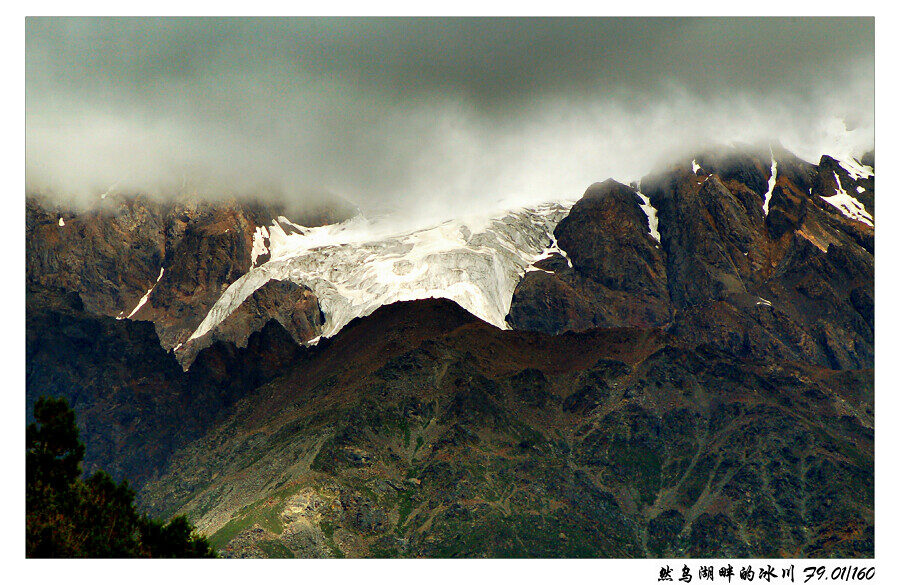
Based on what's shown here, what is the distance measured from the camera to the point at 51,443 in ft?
341

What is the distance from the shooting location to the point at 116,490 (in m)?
120

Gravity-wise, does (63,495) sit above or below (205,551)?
above
